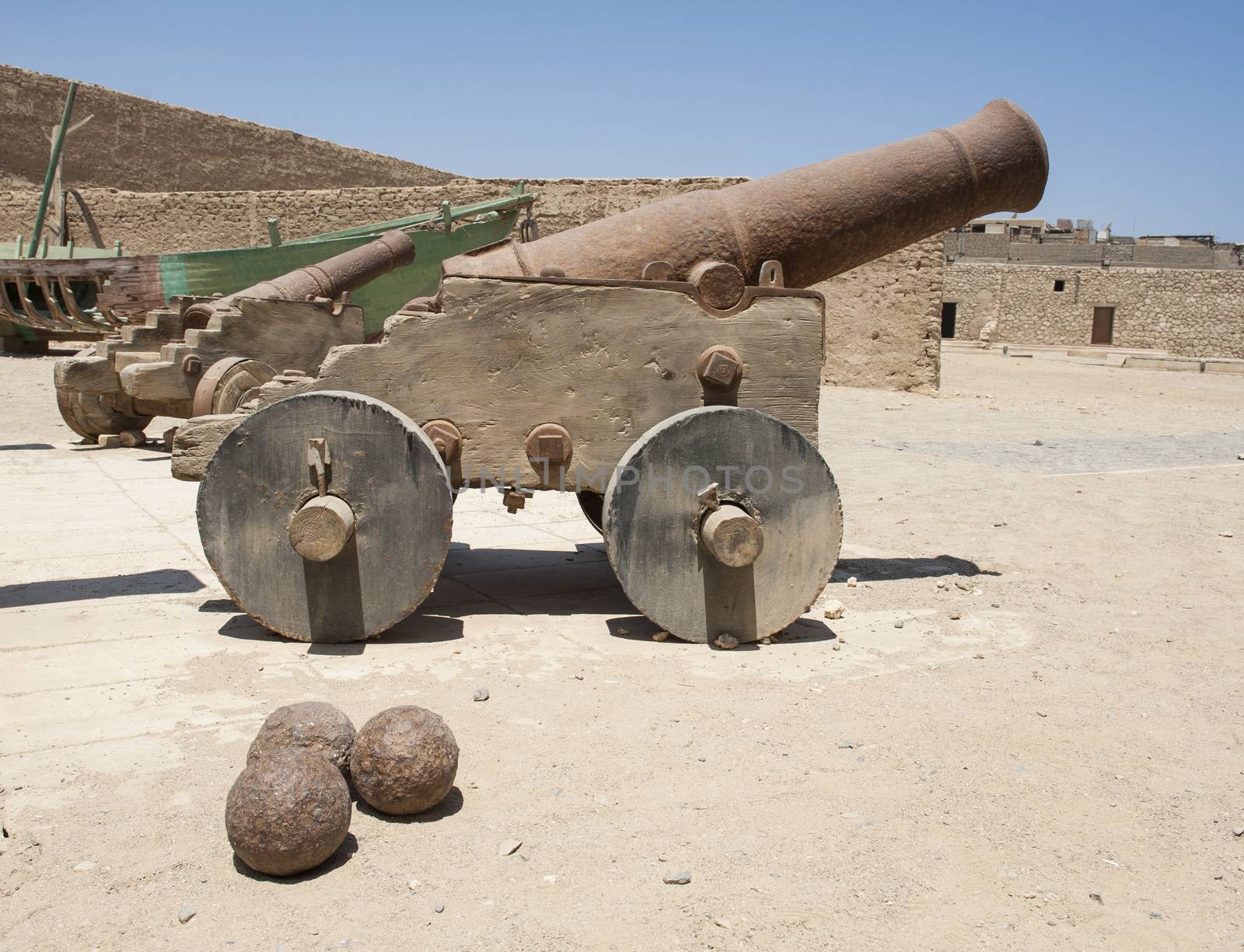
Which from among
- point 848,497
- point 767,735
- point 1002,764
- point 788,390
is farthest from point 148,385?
point 1002,764

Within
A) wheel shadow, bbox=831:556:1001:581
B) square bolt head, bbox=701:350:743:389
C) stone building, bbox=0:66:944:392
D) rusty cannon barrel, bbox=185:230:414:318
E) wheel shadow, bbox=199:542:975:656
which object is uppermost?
stone building, bbox=0:66:944:392

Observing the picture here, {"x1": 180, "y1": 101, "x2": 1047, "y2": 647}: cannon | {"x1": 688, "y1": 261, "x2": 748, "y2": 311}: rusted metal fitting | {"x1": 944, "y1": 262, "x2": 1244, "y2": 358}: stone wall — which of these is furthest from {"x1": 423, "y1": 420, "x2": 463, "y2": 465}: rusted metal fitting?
{"x1": 944, "y1": 262, "x2": 1244, "y2": 358}: stone wall

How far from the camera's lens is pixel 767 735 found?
314cm

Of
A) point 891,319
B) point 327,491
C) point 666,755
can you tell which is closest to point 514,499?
point 327,491

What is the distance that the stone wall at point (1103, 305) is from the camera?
3086cm

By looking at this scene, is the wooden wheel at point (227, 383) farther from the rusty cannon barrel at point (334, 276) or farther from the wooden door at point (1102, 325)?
the wooden door at point (1102, 325)

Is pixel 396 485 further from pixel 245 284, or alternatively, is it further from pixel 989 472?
pixel 245 284

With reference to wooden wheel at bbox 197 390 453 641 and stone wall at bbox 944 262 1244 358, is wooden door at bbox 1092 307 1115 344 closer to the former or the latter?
stone wall at bbox 944 262 1244 358

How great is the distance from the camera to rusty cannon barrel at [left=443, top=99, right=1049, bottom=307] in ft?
14.3

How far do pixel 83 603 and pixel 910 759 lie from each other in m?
3.23

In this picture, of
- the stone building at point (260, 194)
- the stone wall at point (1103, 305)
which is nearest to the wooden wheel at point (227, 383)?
the stone building at point (260, 194)

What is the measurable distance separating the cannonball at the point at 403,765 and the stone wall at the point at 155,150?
23747mm

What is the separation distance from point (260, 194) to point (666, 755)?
17.9 meters

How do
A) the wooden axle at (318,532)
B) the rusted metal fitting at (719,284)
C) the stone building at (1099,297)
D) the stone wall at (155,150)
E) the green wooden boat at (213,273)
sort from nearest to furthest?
the wooden axle at (318,532), the rusted metal fitting at (719,284), the green wooden boat at (213,273), the stone wall at (155,150), the stone building at (1099,297)
